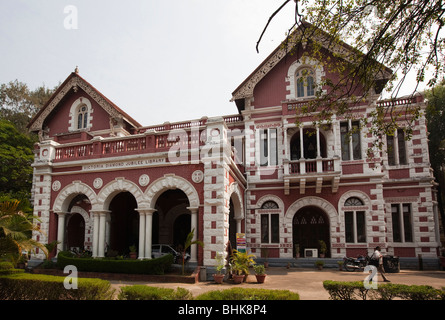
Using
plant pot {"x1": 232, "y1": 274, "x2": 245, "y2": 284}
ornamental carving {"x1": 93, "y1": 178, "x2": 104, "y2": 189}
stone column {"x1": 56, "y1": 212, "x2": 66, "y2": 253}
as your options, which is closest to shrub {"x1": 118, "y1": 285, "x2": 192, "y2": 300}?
plant pot {"x1": 232, "y1": 274, "x2": 245, "y2": 284}

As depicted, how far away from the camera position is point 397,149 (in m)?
20.3

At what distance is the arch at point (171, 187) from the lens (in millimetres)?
14438

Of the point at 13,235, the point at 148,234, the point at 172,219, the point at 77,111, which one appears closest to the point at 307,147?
the point at 172,219

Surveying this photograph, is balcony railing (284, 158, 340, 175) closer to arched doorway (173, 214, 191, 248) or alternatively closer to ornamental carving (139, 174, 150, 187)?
arched doorway (173, 214, 191, 248)

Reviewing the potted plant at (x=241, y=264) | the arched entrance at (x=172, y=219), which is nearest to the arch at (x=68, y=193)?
the arched entrance at (x=172, y=219)

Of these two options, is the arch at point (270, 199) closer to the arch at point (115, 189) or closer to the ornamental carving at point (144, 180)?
the ornamental carving at point (144, 180)

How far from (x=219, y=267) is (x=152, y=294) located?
5.61 meters

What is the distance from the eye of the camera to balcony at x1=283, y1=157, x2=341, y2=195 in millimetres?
19156

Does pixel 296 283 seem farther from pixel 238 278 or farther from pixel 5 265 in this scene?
pixel 5 265

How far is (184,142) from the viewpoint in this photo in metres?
15.0

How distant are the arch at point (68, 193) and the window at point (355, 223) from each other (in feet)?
45.7

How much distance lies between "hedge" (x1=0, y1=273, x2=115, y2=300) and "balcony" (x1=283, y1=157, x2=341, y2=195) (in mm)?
12811
